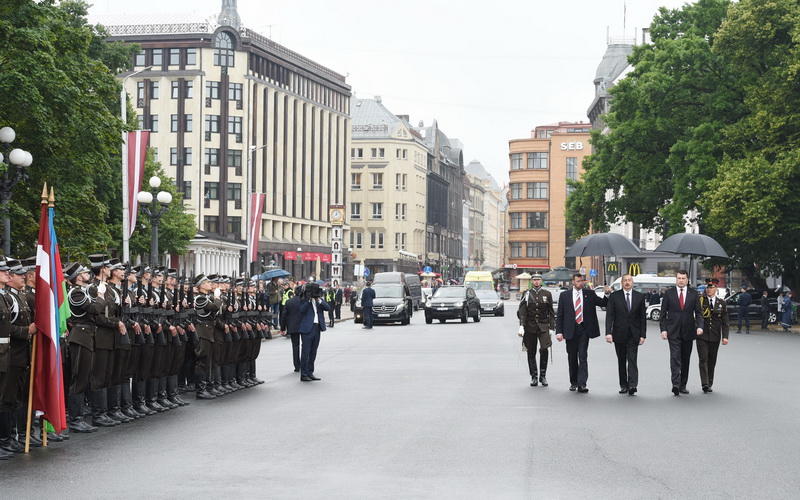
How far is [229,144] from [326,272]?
78.9 ft

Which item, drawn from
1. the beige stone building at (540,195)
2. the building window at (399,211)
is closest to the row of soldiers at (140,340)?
the building window at (399,211)

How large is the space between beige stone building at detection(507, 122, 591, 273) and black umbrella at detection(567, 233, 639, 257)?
11870cm

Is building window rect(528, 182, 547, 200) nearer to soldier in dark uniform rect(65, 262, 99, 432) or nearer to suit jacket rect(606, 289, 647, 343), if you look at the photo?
suit jacket rect(606, 289, 647, 343)

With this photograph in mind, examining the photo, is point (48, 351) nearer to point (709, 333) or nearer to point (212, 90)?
point (709, 333)

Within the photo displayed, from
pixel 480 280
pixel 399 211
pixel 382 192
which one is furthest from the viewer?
pixel 399 211

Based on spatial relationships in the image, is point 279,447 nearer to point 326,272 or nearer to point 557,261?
point 326,272

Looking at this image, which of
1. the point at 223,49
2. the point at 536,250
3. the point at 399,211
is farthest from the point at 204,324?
the point at 536,250

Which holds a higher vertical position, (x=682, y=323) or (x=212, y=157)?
(x=212, y=157)

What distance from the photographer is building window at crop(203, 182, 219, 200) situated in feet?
334

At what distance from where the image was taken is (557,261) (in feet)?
539

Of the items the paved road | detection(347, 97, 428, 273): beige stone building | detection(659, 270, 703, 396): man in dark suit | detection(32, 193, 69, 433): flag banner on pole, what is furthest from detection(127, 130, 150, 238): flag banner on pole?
detection(347, 97, 428, 273): beige stone building

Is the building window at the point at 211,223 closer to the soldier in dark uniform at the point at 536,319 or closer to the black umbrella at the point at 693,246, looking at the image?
the black umbrella at the point at 693,246

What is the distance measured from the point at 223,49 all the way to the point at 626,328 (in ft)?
281

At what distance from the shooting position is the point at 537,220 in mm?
167125
